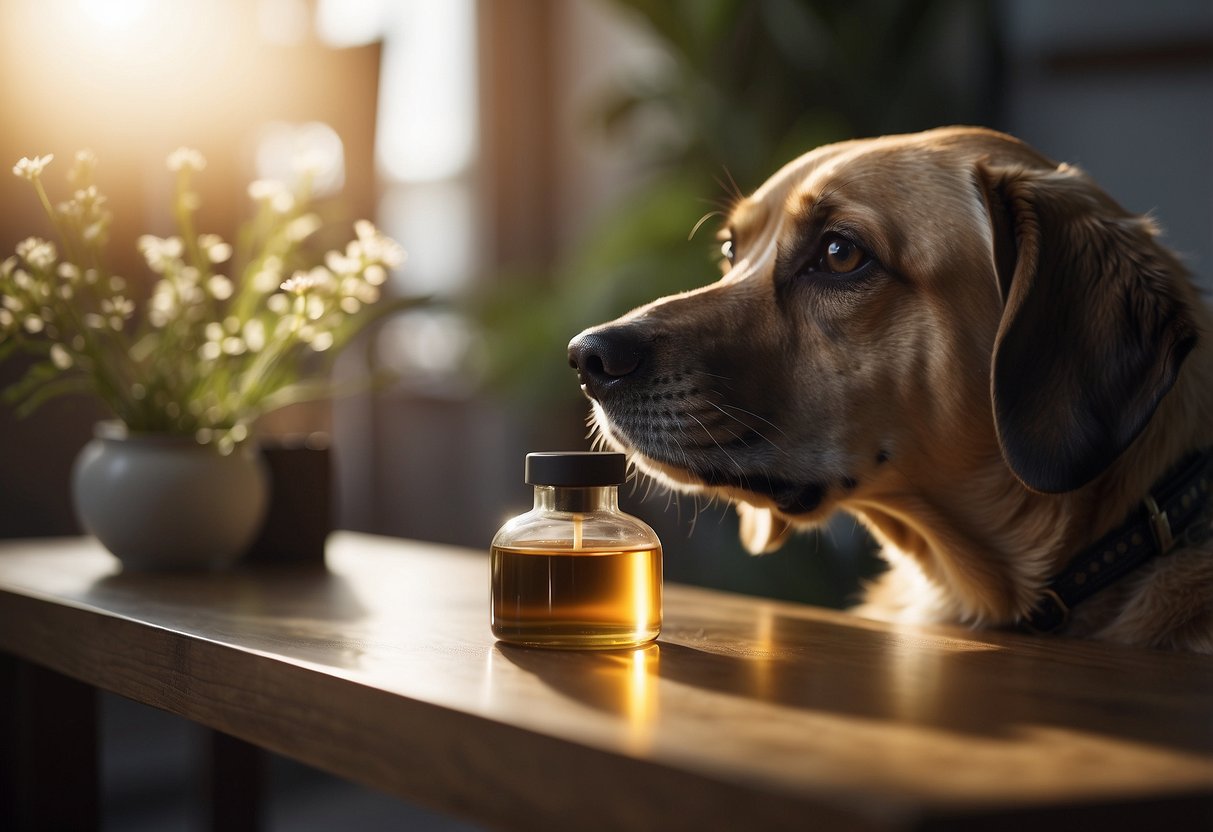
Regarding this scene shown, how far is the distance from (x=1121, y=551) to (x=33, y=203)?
7.90 feet

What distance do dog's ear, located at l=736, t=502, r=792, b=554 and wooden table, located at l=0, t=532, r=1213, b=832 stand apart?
0.41 feet

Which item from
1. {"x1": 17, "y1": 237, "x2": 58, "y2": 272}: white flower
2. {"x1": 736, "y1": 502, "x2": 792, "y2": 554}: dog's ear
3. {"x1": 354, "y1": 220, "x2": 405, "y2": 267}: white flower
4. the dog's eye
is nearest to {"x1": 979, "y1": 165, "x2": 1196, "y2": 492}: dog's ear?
the dog's eye

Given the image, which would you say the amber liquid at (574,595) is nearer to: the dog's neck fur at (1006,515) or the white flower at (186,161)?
the dog's neck fur at (1006,515)

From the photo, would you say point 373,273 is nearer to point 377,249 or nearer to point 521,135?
point 377,249

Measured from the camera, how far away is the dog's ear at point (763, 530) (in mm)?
1572

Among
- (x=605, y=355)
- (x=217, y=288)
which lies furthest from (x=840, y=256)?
(x=217, y=288)

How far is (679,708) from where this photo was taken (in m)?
0.84

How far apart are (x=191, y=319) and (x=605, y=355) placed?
30.6 inches

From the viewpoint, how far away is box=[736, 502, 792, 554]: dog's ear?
61.9 inches

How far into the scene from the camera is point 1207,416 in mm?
1284

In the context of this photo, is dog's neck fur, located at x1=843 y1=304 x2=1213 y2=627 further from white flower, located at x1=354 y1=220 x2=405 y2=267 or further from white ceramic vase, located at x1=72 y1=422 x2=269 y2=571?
white ceramic vase, located at x1=72 y1=422 x2=269 y2=571

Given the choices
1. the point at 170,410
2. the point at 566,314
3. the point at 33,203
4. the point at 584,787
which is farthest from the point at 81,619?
the point at 566,314

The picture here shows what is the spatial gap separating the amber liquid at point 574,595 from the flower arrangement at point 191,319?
0.63 meters

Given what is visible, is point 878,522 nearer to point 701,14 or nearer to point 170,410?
point 170,410
